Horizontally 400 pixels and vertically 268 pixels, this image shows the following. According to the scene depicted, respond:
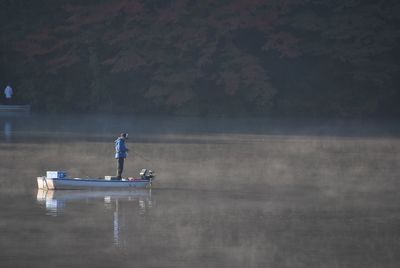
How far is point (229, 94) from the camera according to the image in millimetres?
56031

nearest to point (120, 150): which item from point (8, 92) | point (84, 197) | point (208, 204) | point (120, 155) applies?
point (120, 155)

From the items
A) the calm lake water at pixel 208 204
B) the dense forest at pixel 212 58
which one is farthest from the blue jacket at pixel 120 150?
the dense forest at pixel 212 58

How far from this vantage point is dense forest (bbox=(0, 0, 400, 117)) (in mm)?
56188

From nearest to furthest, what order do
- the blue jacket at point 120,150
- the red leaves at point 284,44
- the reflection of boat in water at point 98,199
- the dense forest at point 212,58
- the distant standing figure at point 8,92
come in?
the reflection of boat in water at point 98,199 → the blue jacket at point 120,150 → the distant standing figure at point 8,92 → the red leaves at point 284,44 → the dense forest at point 212,58

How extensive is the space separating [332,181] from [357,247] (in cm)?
873

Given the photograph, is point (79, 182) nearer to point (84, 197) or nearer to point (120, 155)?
point (84, 197)

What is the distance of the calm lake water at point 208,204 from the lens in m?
15.4

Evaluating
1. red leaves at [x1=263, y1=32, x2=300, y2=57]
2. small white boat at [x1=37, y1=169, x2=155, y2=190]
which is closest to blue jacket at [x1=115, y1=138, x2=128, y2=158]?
small white boat at [x1=37, y1=169, x2=155, y2=190]

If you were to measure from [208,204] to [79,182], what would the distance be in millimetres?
3407

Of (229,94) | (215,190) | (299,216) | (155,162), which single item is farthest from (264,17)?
(299,216)

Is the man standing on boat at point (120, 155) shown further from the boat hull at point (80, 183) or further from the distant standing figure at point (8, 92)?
the distant standing figure at point (8, 92)

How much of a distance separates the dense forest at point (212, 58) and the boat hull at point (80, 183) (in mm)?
32960

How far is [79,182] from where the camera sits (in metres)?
22.4

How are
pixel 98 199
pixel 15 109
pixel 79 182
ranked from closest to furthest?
pixel 98 199, pixel 79 182, pixel 15 109
